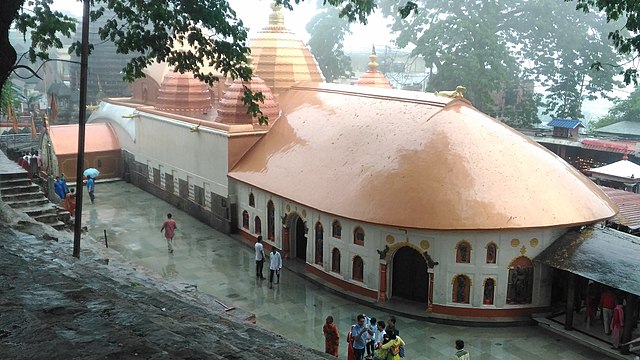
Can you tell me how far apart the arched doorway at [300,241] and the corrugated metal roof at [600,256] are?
6.25m

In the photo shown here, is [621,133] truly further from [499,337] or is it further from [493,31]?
[499,337]

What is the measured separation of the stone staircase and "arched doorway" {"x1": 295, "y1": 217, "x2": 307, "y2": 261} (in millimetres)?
5985

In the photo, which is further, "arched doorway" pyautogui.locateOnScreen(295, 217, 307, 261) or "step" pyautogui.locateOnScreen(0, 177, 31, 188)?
"arched doorway" pyautogui.locateOnScreen(295, 217, 307, 261)

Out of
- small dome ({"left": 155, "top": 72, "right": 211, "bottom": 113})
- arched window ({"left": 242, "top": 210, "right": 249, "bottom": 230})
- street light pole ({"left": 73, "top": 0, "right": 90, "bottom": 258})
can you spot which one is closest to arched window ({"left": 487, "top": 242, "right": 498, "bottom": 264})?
arched window ({"left": 242, "top": 210, "right": 249, "bottom": 230})

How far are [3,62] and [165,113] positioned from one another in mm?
17889

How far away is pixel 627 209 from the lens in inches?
658

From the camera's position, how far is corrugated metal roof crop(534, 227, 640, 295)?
11.7 metres

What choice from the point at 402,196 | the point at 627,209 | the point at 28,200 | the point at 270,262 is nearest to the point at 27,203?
the point at 28,200

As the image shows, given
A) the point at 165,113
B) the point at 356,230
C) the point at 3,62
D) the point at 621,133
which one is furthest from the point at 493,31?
the point at 3,62

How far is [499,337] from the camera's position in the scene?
41.8 feet

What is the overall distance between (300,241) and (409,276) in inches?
152

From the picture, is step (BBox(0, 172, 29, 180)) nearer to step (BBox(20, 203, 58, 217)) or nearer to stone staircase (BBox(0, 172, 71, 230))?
stone staircase (BBox(0, 172, 71, 230))

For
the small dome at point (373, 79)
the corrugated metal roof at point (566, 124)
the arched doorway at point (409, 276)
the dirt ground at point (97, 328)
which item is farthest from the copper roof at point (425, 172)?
the corrugated metal roof at point (566, 124)

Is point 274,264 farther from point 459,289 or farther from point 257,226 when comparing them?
point 459,289
